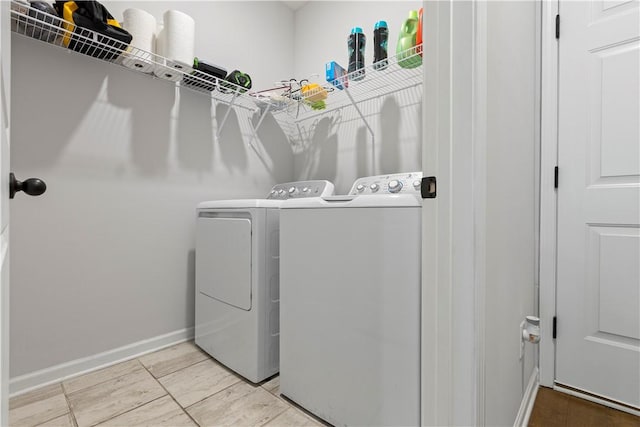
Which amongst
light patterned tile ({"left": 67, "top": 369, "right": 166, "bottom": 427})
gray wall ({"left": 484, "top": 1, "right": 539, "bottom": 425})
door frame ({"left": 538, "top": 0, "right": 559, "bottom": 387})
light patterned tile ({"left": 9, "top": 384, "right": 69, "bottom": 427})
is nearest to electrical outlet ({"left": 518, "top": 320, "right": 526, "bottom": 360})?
gray wall ({"left": 484, "top": 1, "right": 539, "bottom": 425})

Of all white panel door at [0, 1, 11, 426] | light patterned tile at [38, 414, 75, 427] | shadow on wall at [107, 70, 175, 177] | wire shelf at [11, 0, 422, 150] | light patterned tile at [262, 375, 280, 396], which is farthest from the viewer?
shadow on wall at [107, 70, 175, 177]

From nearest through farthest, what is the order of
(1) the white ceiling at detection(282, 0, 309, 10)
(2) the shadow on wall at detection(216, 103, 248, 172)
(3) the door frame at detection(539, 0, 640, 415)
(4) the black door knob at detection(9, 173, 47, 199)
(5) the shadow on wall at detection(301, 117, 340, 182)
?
1. (4) the black door knob at detection(9, 173, 47, 199)
2. (3) the door frame at detection(539, 0, 640, 415)
3. (2) the shadow on wall at detection(216, 103, 248, 172)
4. (5) the shadow on wall at detection(301, 117, 340, 182)
5. (1) the white ceiling at detection(282, 0, 309, 10)

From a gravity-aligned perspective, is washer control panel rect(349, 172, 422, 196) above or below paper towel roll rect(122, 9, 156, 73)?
below

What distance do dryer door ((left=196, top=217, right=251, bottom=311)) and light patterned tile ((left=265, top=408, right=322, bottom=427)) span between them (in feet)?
1.53

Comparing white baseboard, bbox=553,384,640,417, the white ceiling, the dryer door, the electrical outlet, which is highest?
the white ceiling

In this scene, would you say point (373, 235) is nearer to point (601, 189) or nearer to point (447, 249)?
point (447, 249)

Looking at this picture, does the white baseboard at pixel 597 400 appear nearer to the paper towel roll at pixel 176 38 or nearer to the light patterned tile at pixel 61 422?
the light patterned tile at pixel 61 422

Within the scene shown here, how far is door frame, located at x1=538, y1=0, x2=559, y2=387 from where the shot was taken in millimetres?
1515

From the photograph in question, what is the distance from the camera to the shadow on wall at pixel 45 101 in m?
1.33

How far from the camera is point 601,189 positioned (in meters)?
1.40

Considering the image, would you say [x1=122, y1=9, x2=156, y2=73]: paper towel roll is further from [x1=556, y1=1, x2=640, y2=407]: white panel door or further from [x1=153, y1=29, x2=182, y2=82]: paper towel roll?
[x1=556, y1=1, x2=640, y2=407]: white panel door

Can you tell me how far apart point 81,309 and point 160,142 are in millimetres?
952

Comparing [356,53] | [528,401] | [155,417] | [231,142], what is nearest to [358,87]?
[356,53]

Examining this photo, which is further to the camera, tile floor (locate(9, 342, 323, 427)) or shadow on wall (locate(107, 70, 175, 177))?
shadow on wall (locate(107, 70, 175, 177))
